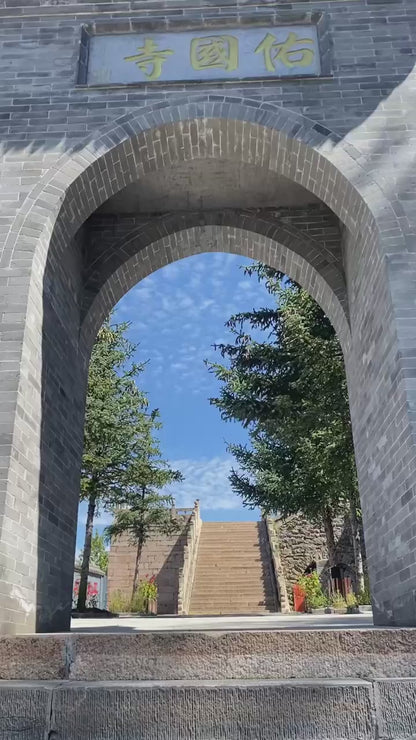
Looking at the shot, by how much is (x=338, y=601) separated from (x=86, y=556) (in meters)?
5.46

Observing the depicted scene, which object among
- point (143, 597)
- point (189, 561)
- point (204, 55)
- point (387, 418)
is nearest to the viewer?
point (387, 418)

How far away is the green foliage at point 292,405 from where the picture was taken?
11086 millimetres

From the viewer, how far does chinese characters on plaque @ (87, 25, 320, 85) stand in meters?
5.42

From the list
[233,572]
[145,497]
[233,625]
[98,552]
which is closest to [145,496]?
Result: [145,497]

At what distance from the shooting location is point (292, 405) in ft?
38.3

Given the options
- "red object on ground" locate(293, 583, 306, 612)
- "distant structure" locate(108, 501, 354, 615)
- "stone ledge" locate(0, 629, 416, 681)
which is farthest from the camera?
"distant structure" locate(108, 501, 354, 615)

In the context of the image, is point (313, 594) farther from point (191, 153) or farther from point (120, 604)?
point (191, 153)

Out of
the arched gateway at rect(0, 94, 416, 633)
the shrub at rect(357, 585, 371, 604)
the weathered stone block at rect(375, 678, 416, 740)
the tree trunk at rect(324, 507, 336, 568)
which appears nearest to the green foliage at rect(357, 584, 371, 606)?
the shrub at rect(357, 585, 371, 604)

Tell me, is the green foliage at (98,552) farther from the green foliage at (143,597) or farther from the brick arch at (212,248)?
the brick arch at (212,248)

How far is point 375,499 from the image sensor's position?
524 centimetres

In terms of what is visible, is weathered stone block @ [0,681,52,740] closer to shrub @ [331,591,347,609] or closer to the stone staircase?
shrub @ [331,591,347,609]

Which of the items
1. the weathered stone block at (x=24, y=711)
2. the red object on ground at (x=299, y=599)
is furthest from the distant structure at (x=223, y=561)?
the weathered stone block at (x=24, y=711)

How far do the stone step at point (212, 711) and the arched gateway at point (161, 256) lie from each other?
5.77 feet

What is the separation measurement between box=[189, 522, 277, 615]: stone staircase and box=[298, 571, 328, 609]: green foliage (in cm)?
102
